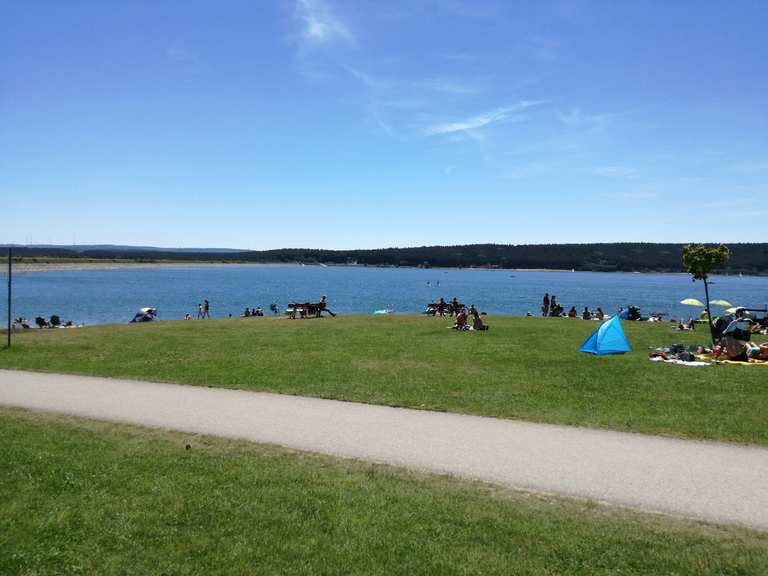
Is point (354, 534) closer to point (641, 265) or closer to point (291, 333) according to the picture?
point (291, 333)

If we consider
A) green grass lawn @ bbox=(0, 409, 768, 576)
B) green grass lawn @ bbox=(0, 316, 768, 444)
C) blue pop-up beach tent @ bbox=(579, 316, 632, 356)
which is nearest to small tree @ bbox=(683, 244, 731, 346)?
green grass lawn @ bbox=(0, 316, 768, 444)

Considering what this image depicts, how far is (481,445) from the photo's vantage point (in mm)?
8352

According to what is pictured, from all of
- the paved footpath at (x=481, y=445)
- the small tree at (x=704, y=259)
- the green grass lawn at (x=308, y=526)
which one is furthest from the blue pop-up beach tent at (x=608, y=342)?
the green grass lawn at (x=308, y=526)

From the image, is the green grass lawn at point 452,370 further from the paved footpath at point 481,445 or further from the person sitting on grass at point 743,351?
the person sitting on grass at point 743,351

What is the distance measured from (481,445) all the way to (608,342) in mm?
10291

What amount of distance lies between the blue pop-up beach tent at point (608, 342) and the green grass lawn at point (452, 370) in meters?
0.48

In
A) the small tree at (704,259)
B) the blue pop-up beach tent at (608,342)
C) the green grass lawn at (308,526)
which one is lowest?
the green grass lawn at (308,526)

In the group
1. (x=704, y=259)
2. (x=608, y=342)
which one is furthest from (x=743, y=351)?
(x=704, y=259)

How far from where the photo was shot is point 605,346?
17.1 meters

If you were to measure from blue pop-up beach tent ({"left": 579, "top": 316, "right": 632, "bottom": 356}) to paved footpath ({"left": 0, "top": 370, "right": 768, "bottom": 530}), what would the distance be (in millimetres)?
8499

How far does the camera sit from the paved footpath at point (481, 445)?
21.8 ft

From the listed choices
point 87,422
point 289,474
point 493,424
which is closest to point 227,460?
point 289,474

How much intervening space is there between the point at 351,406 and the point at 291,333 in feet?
38.9

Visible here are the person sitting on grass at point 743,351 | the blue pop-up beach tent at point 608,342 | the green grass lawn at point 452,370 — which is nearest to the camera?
the green grass lawn at point 452,370
